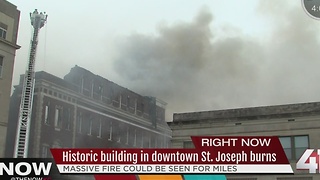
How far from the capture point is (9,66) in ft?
53.4

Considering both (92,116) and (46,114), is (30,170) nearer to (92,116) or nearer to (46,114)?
(92,116)

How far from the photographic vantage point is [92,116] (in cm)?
1254

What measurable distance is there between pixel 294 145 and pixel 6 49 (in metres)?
11.0

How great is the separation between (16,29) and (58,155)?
9.01 metres

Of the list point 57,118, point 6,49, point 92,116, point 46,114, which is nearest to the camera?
point 92,116

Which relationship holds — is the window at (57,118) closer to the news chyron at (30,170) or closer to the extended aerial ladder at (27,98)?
the extended aerial ladder at (27,98)

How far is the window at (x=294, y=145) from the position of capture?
1645 centimetres

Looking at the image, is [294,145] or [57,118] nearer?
[57,118]

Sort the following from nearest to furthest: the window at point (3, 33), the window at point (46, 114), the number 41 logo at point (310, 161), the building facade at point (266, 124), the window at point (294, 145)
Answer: the number 41 logo at point (310, 161)
the window at point (46, 114)
the building facade at point (266, 124)
the window at point (3, 33)
the window at point (294, 145)

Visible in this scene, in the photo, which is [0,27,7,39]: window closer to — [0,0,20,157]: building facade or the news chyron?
[0,0,20,157]: building facade

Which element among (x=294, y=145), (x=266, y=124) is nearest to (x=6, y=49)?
(x=266, y=124)

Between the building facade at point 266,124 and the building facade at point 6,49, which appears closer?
the building facade at point 6,49

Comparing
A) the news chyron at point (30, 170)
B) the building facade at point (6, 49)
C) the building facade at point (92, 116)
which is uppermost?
the building facade at point (6, 49)

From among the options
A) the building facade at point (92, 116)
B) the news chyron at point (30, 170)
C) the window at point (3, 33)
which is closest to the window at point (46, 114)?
the building facade at point (92, 116)
